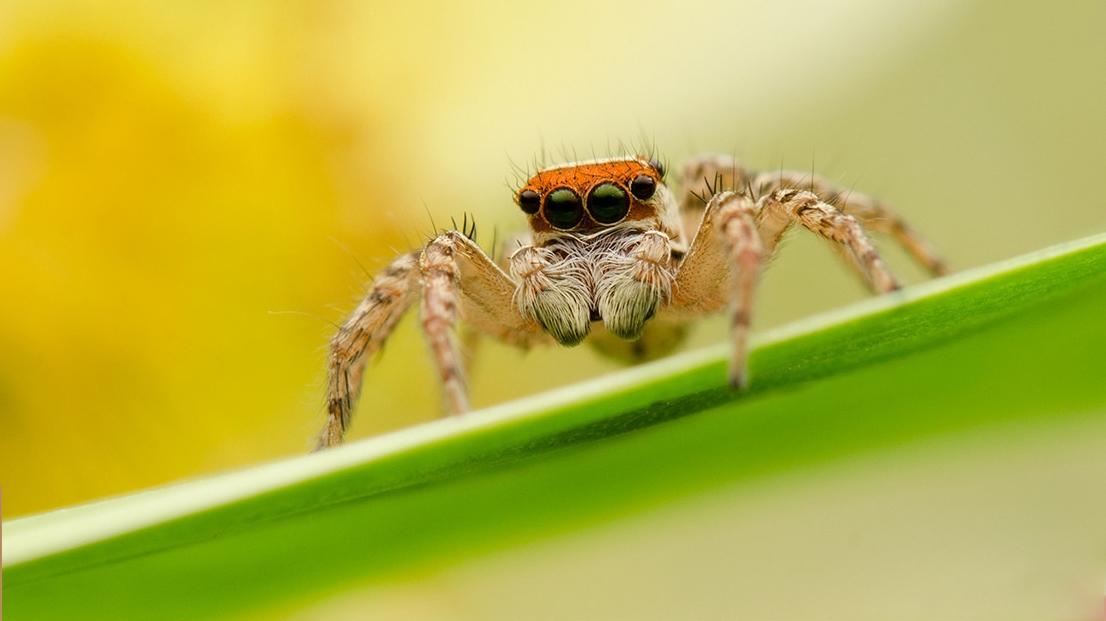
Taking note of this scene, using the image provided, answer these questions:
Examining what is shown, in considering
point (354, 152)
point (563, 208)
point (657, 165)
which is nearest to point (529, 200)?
point (563, 208)

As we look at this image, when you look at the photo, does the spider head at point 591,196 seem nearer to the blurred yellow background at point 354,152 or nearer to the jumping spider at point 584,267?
the jumping spider at point 584,267

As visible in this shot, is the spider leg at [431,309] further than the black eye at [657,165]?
No

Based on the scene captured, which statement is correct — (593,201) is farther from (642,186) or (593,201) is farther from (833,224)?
(833,224)

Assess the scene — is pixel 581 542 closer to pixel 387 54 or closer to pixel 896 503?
pixel 896 503

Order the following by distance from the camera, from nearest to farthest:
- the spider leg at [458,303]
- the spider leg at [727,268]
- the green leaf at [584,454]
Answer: the green leaf at [584,454] < the spider leg at [727,268] < the spider leg at [458,303]

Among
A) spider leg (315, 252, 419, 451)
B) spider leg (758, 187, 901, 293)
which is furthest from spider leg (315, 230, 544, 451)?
spider leg (758, 187, 901, 293)

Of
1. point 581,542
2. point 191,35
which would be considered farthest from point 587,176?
point 191,35

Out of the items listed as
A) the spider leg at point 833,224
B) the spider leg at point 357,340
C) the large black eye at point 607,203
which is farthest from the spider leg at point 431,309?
the spider leg at point 833,224
